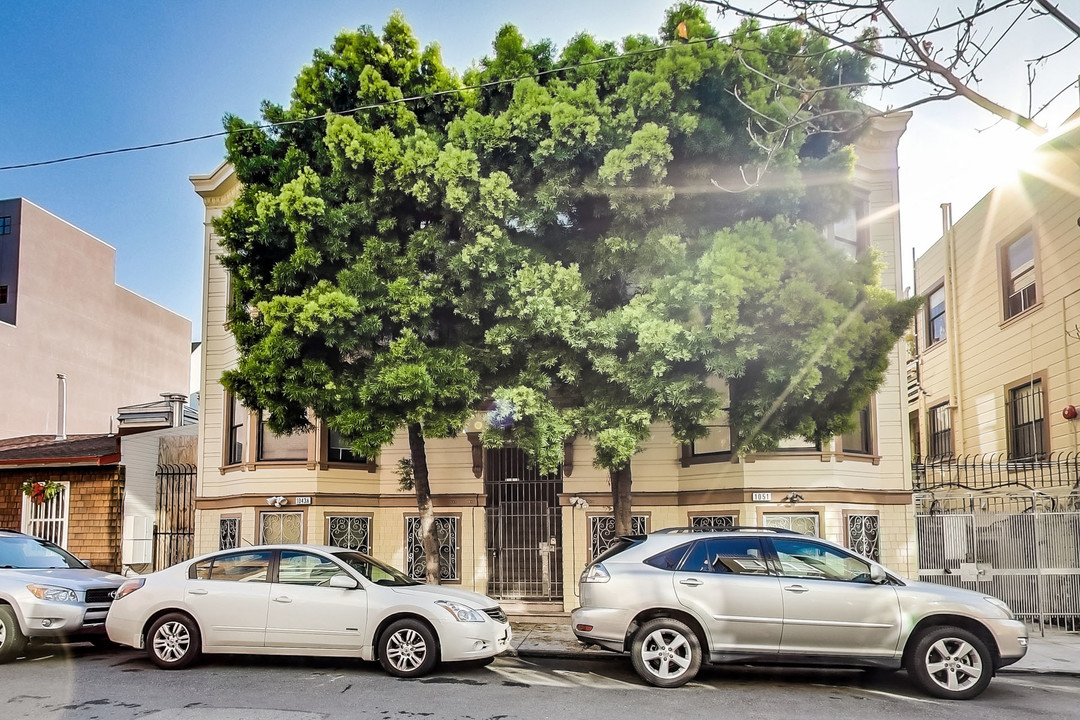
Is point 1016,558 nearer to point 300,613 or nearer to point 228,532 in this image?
point 300,613

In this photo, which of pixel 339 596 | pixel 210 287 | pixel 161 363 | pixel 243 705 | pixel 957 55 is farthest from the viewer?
pixel 161 363

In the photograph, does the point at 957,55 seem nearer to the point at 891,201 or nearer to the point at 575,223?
the point at 575,223

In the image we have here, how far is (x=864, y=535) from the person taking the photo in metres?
14.2

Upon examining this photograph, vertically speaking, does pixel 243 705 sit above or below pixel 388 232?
below

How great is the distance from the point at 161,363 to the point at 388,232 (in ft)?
87.0

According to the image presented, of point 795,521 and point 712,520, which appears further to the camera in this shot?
point 712,520

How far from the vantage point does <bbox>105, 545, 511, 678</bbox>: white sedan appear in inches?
362

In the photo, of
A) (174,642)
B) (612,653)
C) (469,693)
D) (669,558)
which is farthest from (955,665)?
(174,642)

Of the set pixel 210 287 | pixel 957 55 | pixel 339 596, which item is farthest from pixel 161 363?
pixel 957 55

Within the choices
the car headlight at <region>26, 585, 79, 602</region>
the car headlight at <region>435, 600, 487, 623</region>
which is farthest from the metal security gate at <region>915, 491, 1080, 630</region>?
the car headlight at <region>26, 585, 79, 602</region>

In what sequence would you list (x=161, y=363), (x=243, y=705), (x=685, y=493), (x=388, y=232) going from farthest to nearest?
(x=161, y=363) < (x=685, y=493) < (x=388, y=232) < (x=243, y=705)

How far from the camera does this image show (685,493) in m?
14.9

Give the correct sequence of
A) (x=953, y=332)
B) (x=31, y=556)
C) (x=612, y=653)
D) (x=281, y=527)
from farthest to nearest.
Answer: (x=953, y=332) → (x=281, y=527) → (x=31, y=556) → (x=612, y=653)

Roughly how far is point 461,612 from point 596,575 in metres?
1.46
